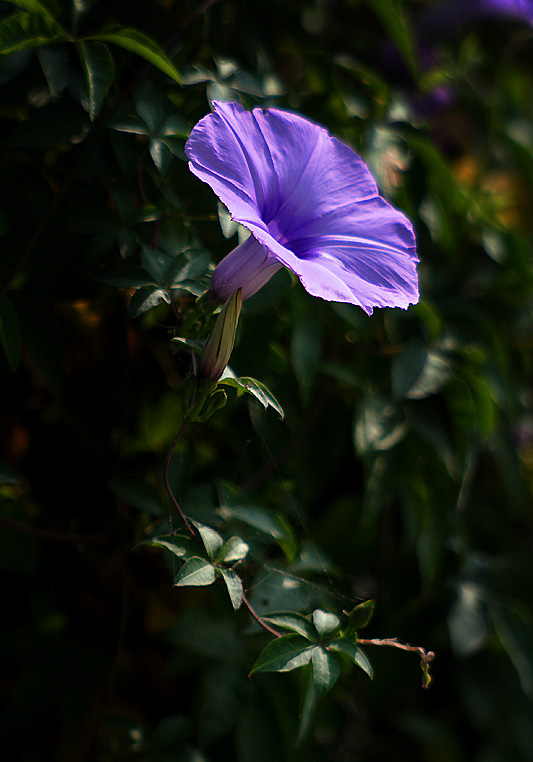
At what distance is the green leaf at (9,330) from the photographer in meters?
0.59

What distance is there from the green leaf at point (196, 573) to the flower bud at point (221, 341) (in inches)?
6.1

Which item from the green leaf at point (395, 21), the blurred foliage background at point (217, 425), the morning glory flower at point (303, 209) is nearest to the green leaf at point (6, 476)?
the blurred foliage background at point (217, 425)

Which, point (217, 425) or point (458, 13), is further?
point (458, 13)

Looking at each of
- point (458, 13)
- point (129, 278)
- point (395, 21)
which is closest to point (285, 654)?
point (129, 278)

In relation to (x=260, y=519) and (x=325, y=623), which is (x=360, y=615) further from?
(x=260, y=519)

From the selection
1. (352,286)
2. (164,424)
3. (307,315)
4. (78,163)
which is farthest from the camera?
(164,424)

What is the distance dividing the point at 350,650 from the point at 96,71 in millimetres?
576

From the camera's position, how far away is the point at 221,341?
19.4 inches

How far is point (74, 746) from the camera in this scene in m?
0.80

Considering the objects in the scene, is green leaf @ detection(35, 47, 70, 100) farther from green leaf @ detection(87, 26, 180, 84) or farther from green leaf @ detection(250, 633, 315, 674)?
green leaf @ detection(250, 633, 315, 674)

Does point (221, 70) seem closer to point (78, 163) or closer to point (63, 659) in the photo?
point (78, 163)

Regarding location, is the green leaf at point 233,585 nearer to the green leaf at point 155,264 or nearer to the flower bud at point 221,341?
the flower bud at point 221,341

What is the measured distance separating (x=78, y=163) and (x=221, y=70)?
0.22 meters

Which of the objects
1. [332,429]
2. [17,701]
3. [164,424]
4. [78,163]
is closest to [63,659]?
[17,701]
